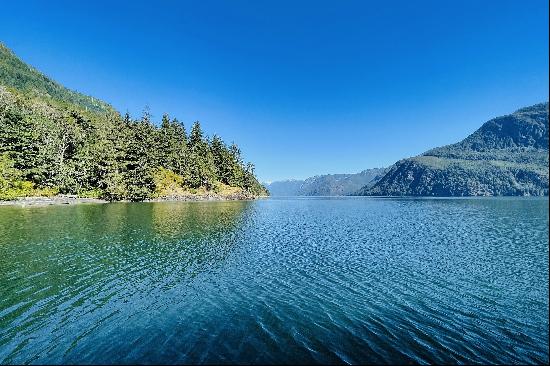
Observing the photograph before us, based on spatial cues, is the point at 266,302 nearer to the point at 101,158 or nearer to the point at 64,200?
the point at 64,200

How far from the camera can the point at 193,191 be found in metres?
160

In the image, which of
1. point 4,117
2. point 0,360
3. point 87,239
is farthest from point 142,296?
point 4,117

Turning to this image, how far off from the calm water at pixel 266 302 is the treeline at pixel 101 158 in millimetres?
75896

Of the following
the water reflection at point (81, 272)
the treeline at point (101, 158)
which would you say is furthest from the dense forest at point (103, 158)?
the water reflection at point (81, 272)

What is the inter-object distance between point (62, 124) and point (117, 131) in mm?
21131

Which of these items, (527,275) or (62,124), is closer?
(527,275)

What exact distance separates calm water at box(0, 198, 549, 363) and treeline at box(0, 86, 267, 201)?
7590 cm

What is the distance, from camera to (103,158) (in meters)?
126

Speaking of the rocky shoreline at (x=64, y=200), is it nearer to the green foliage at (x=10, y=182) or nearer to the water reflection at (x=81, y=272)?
the green foliage at (x=10, y=182)

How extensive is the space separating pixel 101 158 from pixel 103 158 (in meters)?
0.80

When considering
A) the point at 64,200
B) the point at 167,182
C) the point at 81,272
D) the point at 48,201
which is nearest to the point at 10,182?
the point at 48,201

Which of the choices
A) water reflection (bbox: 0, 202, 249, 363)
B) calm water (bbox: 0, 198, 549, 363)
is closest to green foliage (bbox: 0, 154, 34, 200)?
water reflection (bbox: 0, 202, 249, 363)

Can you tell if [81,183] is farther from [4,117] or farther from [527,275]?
[527,275]

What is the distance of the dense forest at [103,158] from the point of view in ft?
351
